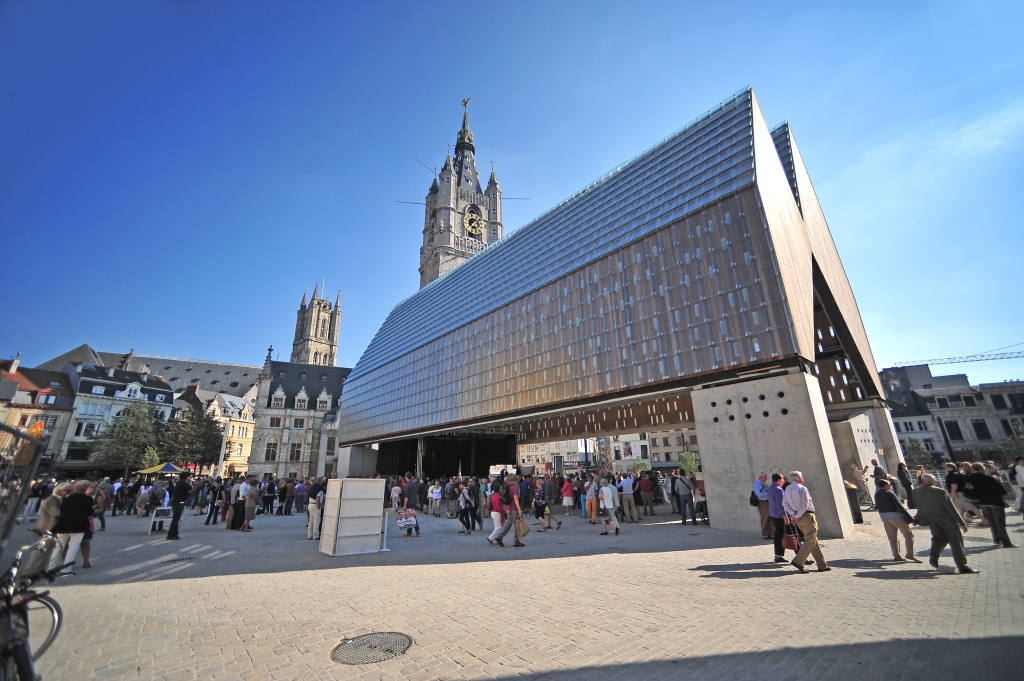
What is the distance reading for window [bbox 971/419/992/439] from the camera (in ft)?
179

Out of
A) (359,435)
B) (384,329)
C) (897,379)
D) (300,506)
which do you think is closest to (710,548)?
(300,506)

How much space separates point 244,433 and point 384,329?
120 ft

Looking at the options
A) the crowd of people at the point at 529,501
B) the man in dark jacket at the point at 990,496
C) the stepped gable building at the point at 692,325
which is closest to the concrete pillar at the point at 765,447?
the stepped gable building at the point at 692,325

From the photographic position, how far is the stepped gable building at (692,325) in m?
18.1

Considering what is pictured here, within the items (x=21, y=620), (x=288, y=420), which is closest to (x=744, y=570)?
(x=21, y=620)

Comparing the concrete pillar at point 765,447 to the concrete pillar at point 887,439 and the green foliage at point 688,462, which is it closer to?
the concrete pillar at point 887,439

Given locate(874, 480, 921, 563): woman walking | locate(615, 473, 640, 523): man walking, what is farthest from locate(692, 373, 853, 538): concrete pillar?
locate(874, 480, 921, 563): woman walking

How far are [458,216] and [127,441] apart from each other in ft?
212

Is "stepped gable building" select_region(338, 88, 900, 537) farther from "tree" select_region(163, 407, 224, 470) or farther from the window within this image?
the window

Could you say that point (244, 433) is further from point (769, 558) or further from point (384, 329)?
point (769, 558)

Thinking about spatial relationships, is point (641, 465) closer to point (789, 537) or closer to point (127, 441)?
point (789, 537)

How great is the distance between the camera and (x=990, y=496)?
9578 mm

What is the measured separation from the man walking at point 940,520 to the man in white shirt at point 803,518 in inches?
72.2

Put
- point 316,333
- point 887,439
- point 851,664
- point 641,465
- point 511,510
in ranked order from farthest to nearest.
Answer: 1. point 316,333
2. point 641,465
3. point 887,439
4. point 511,510
5. point 851,664
